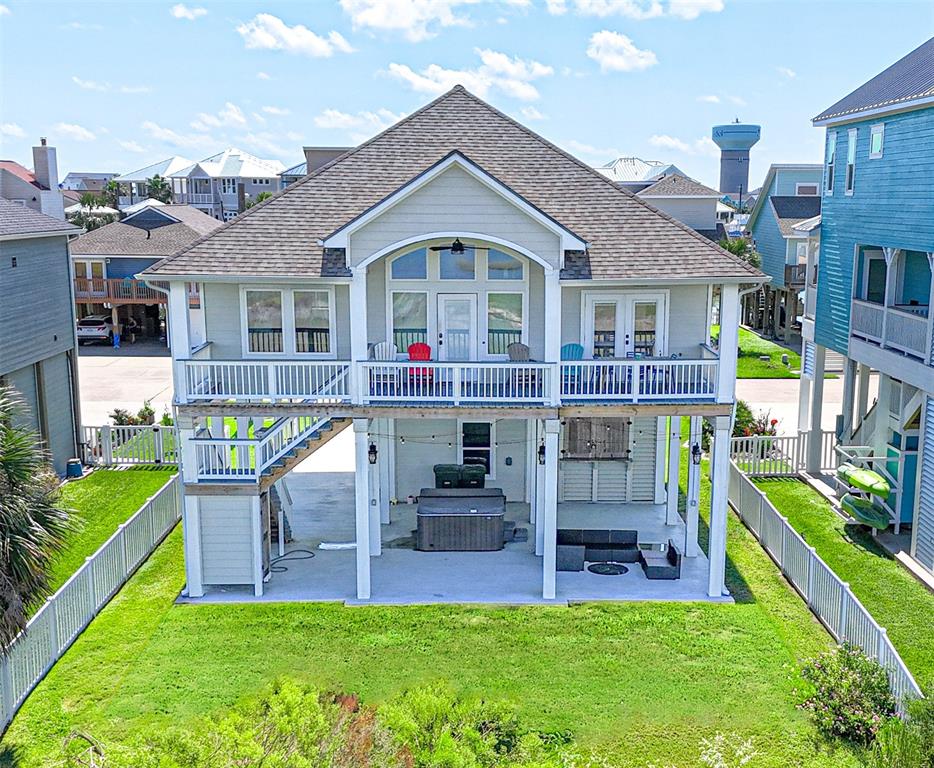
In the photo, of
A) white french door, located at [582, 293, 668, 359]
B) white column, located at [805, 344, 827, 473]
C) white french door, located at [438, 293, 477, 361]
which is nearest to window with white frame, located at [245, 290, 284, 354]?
white french door, located at [438, 293, 477, 361]

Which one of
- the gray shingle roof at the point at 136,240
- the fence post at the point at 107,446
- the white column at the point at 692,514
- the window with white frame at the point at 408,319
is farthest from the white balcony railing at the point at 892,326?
the gray shingle roof at the point at 136,240

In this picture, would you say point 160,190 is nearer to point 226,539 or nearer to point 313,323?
point 313,323

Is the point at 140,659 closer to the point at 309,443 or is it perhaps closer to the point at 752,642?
the point at 309,443

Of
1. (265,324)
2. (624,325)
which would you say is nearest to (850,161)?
(624,325)

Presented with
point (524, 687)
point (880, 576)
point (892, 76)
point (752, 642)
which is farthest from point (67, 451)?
point (892, 76)

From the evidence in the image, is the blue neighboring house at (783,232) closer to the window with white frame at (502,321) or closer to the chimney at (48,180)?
the window with white frame at (502,321)

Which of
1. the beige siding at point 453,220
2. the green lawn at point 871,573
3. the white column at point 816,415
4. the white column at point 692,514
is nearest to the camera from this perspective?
the green lawn at point 871,573
